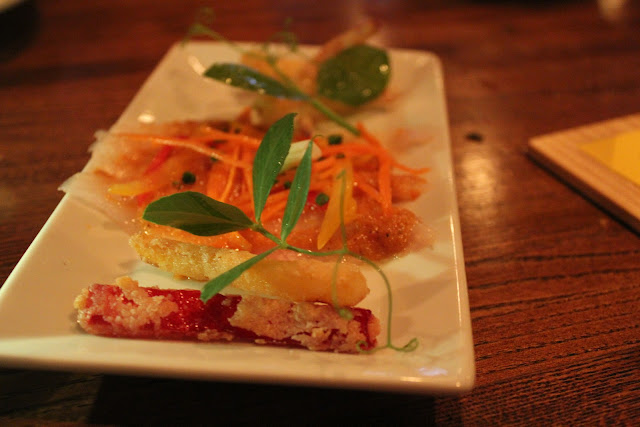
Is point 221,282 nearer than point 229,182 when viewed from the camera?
Yes

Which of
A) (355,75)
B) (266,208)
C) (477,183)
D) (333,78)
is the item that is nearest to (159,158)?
(266,208)

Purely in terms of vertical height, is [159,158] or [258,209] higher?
[258,209]

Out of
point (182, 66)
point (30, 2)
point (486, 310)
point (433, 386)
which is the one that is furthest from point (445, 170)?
point (30, 2)

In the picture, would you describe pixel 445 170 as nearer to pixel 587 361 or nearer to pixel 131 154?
pixel 587 361

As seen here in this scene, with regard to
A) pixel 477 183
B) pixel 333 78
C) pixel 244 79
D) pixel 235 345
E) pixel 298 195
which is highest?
pixel 298 195

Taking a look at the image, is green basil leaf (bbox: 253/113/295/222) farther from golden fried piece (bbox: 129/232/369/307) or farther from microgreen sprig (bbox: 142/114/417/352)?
golden fried piece (bbox: 129/232/369/307)

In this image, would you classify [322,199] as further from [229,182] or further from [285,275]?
[285,275]

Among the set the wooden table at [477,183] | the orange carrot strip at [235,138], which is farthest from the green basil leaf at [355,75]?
the orange carrot strip at [235,138]

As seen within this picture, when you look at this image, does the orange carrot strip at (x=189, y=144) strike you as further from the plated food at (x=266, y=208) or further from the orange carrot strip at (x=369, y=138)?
the orange carrot strip at (x=369, y=138)
